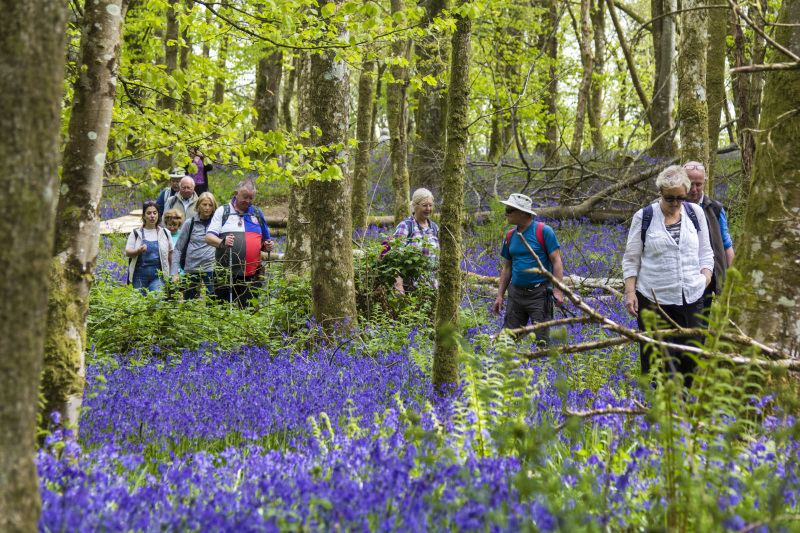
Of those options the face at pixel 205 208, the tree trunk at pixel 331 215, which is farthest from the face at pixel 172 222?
the tree trunk at pixel 331 215

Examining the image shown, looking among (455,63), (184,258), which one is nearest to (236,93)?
(184,258)

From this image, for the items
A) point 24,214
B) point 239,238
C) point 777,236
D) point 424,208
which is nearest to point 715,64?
point 424,208

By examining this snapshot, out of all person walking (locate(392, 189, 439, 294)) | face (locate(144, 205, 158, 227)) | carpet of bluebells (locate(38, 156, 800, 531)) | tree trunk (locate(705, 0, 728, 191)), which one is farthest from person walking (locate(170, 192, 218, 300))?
tree trunk (locate(705, 0, 728, 191))

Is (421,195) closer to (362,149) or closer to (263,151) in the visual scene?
(263,151)

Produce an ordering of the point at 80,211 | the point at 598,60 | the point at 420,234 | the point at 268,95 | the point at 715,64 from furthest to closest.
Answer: the point at 598,60 → the point at 268,95 → the point at 715,64 → the point at 420,234 → the point at 80,211

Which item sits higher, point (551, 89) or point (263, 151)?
point (551, 89)

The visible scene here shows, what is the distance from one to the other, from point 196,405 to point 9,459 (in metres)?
2.78

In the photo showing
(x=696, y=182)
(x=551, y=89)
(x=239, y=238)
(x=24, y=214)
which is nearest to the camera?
(x=24, y=214)

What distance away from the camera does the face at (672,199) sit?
17.1ft

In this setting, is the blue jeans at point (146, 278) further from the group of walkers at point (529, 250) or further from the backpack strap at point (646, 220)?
the backpack strap at point (646, 220)

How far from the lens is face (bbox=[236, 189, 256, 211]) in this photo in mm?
8133

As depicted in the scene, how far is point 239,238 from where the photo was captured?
8180 millimetres

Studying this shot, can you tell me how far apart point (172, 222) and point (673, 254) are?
728cm

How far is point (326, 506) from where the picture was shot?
198 centimetres
